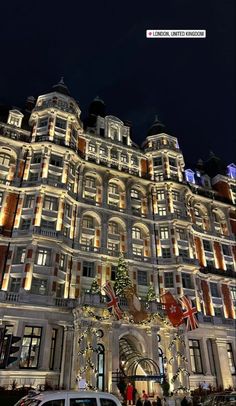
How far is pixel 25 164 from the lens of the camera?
38.9 metres

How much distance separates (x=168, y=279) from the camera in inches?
1560

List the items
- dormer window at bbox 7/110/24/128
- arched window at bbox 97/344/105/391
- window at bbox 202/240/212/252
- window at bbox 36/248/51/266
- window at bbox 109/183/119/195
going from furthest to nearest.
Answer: window at bbox 202/240/212/252 < window at bbox 109/183/119/195 < dormer window at bbox 7/110/24/128 < window at bbox 36/248/51/266 < arched window at bbox 97/344/105/391

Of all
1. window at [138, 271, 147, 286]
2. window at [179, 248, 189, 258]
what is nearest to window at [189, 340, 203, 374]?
window at [138, 271, 147, 286]

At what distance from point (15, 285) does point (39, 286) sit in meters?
2.34

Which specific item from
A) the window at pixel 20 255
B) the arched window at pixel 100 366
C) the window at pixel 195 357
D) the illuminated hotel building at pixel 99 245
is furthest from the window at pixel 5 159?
the window at pixel 195 357

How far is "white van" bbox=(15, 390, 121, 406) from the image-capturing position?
9.98 meters

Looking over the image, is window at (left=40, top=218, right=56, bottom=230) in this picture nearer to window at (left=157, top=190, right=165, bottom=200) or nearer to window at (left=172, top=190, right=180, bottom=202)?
window at (left=157, top=190, right=165, bottom=200)

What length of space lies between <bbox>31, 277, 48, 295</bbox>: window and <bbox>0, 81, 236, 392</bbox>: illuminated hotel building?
0.32 feet

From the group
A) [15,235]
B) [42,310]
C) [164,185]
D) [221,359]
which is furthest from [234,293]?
[15,235]

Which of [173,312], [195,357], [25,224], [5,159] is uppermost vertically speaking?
[5,159]

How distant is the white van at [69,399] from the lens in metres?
9.98

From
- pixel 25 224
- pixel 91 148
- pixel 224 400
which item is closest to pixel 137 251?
pixel 25 224

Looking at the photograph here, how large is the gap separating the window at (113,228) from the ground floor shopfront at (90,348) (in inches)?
468

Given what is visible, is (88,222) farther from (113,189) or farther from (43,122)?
(43,122)
